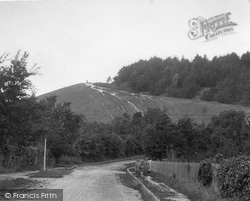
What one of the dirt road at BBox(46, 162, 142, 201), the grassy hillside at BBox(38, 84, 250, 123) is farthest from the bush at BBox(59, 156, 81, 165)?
the grassy hillside at BBox(38, 84, 250, 123)

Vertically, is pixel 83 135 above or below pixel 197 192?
above

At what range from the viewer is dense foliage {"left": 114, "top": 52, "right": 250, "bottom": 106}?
367 ft

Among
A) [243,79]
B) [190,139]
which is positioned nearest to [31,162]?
[190,139]

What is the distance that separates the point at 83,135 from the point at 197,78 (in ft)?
250

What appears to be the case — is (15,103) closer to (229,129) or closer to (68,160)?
(68,160)

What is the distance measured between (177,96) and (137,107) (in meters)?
19.6

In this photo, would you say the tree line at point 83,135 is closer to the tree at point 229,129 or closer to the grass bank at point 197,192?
the tree at point 229,129

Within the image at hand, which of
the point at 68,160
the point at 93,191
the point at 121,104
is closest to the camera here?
the point at 93,191

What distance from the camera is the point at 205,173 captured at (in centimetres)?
1802

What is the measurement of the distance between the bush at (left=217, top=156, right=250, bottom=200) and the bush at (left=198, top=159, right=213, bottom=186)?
2580 millimetres

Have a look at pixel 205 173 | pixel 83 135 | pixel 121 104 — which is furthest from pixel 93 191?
pixel 121 104

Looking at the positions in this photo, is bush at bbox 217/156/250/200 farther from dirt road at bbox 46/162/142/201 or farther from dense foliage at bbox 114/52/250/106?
dense foliage at bbox 114/52/250/106

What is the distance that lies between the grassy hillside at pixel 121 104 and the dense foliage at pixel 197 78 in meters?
6.79

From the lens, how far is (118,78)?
182 metres
